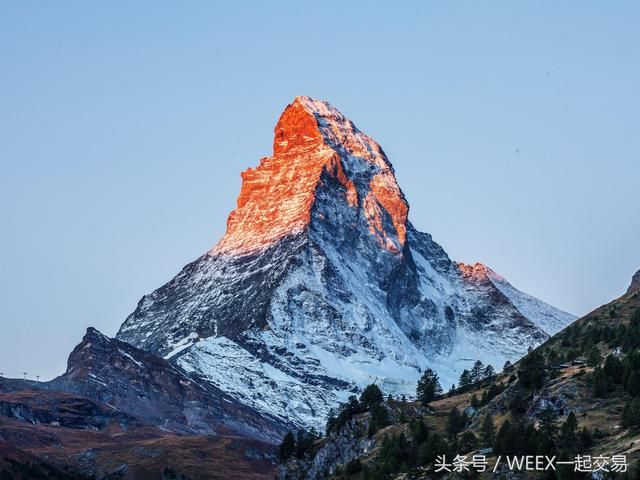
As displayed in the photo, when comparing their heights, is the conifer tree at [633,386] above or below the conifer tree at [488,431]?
above

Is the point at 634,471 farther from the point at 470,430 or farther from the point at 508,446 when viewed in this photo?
the point at 470,430

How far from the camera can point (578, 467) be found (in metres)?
143

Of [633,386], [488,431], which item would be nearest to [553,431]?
[488,431]

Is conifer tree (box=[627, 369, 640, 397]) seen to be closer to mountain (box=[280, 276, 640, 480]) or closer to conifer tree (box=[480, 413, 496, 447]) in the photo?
mountain (box=[280, 276, 640, 480])

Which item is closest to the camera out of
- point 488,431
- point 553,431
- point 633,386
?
point 553,431

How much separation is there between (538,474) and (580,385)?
134 feet

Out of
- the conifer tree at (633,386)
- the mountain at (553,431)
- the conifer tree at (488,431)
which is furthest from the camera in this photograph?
the conifer tree at (488,431)

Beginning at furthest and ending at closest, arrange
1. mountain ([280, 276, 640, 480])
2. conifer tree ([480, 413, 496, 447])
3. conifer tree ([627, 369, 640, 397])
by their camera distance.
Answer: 1. conifer tree ([480, 413, 496, 447])
2. conifer tree ([627, 369, 640, 397])
3. mountain ([280, 276, 640, 480])

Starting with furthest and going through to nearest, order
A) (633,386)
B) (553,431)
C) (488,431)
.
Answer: (488,431), (633,386), (553,431)

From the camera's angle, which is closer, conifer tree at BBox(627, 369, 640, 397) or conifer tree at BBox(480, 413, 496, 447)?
conifer tree at BBox(627, 369, 640, 397)

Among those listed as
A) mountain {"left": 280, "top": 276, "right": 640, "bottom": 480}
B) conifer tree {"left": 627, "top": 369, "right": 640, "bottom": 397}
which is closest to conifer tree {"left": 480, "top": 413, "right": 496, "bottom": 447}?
mountain {"left": 280, "top": 276, "right": 640, "bottom": 480}

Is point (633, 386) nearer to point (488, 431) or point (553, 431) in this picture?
point (553, 431)

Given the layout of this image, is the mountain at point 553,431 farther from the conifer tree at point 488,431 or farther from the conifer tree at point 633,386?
the conifer tree at point 488,431

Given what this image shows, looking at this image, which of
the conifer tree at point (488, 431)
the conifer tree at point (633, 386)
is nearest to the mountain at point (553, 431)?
the conifer tree at point (633, 386)
